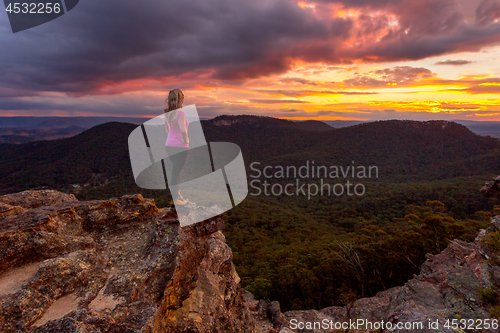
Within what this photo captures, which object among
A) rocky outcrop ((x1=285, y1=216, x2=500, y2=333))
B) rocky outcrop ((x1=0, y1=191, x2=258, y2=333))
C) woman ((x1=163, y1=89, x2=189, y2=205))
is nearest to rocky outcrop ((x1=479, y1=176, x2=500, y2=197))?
rocky outcrop ((x1=285, y1=216, x2=500, y2=333))

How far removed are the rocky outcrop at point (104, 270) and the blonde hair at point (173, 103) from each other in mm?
3036

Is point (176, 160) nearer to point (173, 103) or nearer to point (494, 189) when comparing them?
point (173, 103)

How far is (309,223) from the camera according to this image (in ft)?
162

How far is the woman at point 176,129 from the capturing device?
17.4 ft

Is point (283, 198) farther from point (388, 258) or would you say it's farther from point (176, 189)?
point (176, 189)

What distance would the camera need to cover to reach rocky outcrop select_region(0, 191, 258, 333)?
3.86m

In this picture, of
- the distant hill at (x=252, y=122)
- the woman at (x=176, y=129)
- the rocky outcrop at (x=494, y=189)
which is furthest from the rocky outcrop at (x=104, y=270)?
the distant hill at (x=252, y=122)

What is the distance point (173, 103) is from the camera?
17.4ft

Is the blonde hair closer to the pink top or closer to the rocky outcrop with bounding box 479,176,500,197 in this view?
the pink top

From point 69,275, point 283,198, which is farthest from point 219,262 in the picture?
point 283,198

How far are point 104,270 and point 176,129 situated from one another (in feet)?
12.0

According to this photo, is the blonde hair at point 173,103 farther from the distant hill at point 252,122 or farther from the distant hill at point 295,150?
the distant hill at point 252,122

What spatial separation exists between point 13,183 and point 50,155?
112 feet

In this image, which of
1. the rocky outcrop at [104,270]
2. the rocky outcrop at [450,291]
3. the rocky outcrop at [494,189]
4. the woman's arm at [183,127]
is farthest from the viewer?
the rocky outcrop at [494,189]
